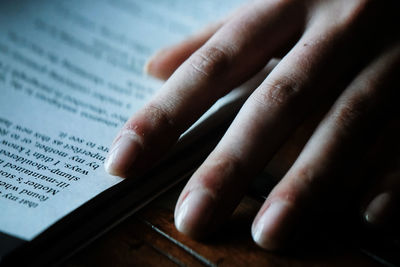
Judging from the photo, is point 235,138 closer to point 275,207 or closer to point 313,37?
point 275,207

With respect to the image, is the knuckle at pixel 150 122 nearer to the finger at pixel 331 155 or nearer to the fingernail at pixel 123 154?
the fingernail at pixel 123 154

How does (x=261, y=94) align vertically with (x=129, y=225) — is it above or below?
above

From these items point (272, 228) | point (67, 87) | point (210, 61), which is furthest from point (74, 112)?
point (272, 228)

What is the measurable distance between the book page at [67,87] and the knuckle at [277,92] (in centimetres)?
18

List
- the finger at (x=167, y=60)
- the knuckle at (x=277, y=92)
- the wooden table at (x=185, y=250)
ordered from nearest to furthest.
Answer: the wooden table at (x=185, y=250)
the knuckle at (x=277, y=92)
the finger at (x=167, y=60)

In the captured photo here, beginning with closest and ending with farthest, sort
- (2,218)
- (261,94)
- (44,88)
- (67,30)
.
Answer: (2,218)
(261,94)
(44,88)
(67,30)

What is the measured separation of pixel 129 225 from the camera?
385 millimetres

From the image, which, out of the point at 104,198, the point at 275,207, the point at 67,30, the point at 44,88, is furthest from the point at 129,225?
the point at 67,30

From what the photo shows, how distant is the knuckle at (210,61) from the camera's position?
0.51 meters

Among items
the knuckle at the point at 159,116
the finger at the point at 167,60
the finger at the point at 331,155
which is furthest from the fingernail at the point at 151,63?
the finger at the point at 331,155

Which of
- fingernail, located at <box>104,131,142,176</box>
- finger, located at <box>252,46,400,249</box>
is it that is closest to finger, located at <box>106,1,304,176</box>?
fingernail, located at <box>104,131,142,176</box>

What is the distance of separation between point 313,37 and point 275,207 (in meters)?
0.26

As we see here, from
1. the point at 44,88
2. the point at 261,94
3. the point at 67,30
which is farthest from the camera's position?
the point at 67,30

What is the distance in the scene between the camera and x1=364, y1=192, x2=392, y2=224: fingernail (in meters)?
0.39
